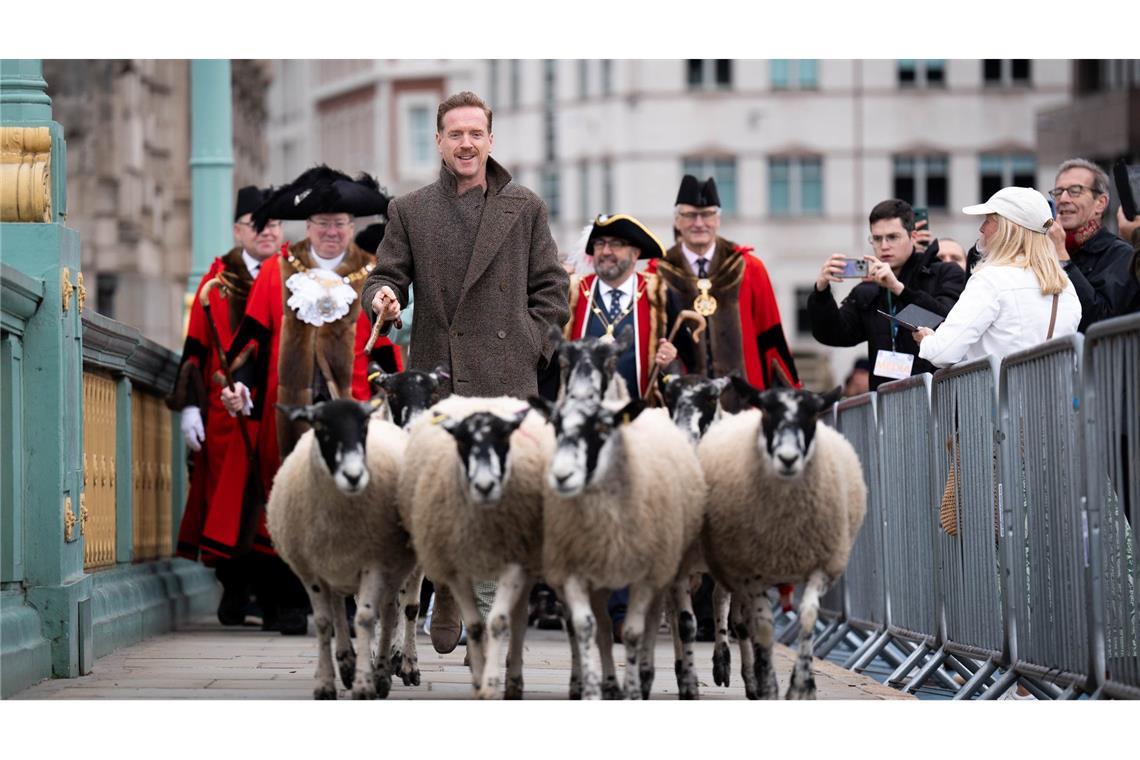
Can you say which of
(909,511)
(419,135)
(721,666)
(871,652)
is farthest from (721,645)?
(419,135)

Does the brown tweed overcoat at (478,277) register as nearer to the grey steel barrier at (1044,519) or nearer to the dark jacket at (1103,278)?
the grey steel barrier at (1044,519)

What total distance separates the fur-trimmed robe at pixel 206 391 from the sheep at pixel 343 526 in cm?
469

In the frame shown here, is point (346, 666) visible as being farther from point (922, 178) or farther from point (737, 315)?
point (922, 178)

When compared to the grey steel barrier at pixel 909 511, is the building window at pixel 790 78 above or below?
above

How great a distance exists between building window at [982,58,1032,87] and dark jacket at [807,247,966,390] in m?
63.0

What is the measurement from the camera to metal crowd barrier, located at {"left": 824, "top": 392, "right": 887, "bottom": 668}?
13.4 m

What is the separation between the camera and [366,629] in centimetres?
948

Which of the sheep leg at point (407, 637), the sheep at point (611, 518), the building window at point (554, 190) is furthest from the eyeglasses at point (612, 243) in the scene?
the building window at point (554, 190)

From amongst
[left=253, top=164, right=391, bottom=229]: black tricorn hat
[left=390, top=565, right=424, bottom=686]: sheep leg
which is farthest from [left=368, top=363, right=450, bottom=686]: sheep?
[left=253, top=164, right=391, bottom=229]: black tricorn hat

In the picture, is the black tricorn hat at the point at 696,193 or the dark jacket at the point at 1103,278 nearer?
the dark jacket at the point at 1103,278

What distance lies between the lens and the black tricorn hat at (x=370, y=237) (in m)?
13.8

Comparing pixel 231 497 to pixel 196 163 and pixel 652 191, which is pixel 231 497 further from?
pixel 652 191

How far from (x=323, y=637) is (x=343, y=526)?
0.55 meters

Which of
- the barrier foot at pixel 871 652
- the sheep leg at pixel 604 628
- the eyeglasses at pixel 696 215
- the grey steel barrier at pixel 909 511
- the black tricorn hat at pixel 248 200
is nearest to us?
the sheep leg at pixel 604 628
